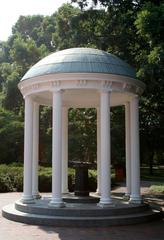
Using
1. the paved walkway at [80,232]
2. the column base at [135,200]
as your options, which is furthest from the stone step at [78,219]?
the column base at [135,200]

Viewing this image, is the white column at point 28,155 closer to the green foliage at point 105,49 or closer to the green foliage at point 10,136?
the green foliage at point 105,49

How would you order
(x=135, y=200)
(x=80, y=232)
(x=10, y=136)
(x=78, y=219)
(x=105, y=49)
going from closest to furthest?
(x=80, y=232) → (x=78, y=219) → (x=135, y=200) → (x=105, y=49) → (x=10, y=136)

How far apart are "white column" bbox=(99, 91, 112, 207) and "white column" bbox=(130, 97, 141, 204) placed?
1914 mm

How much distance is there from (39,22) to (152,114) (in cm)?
5387

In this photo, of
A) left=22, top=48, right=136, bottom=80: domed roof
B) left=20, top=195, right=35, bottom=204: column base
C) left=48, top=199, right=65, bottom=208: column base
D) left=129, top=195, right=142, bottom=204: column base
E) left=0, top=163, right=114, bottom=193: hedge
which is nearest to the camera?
left=48, top=199, right=65, bottom=208: column base

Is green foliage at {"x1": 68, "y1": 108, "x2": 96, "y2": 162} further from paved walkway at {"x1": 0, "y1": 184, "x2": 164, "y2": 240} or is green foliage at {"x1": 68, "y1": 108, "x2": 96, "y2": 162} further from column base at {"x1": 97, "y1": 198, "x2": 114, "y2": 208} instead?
paved walkway at {"x1": 0, "y1": 184, "x2": 164, "y2": 240}

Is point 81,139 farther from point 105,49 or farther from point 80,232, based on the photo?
point 80,232

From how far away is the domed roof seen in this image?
54.9 feet

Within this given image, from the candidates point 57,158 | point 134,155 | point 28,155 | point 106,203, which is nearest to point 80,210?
point 106,203

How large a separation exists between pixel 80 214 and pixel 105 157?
255 cm

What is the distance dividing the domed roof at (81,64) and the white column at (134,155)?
5.32 feet

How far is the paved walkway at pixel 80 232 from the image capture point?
42.3 ft

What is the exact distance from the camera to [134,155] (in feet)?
59.3

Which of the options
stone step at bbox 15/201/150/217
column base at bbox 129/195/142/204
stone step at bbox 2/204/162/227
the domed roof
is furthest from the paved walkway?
the domed roof
